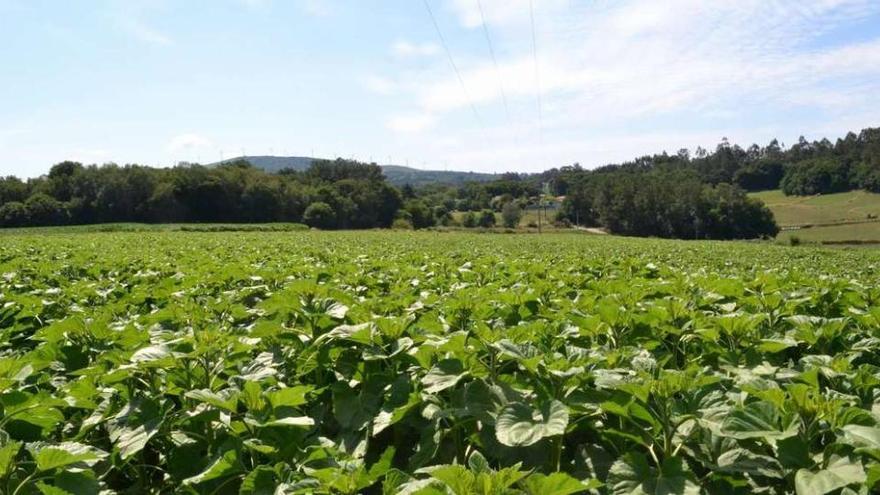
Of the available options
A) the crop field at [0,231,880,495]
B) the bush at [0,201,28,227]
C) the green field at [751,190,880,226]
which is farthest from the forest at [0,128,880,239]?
the crop field at [0,231,880,495]

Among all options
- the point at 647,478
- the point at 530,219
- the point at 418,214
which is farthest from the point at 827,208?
the point at 647,478

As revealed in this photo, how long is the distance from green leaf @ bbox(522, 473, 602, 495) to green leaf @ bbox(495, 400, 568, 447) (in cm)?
26

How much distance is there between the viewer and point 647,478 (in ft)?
5.47

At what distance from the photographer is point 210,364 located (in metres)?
2.65

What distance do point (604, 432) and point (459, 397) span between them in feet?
1.76

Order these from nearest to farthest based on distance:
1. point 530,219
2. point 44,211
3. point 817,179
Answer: point 44,211 → point 817,179 → point 530,219

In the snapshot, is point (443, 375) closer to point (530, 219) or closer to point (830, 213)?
point (830, 213)

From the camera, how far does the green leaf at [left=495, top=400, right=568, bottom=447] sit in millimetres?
1744

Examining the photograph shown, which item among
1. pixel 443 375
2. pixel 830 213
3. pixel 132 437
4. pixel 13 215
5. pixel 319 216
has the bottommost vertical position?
pixel 830 213

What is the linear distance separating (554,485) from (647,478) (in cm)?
40

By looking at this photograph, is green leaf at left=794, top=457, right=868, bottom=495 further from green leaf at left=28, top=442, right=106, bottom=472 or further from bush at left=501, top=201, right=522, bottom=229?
bush at left=501, top=201, right=522, bottom=229

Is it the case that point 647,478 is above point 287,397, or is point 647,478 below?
below

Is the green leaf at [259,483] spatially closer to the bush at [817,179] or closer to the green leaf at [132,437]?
the green leaf at [132,437]

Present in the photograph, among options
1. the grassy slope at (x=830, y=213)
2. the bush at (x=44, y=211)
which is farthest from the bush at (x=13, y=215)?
the grassy slope at (x=830, y=213)
